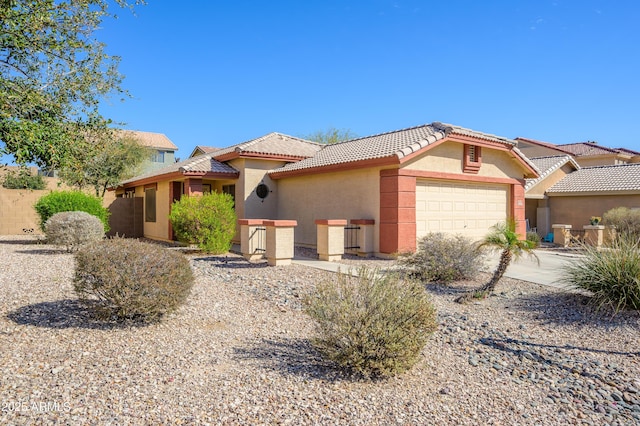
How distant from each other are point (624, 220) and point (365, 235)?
12.6m

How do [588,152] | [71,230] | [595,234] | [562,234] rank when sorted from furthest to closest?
1. [588,152]
2. [562,234]
3. [595,234]
4. [71,230]

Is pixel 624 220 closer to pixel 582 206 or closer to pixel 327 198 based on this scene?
pixel 582 206

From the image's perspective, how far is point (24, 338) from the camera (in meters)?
5.80

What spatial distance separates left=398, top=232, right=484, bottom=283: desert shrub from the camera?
10.1 meters

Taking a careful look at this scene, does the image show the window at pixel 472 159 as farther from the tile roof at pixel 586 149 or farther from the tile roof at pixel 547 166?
the tile roof at pixel 586 149

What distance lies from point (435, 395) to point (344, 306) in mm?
1339

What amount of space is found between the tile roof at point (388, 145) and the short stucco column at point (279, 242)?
3.83 metres

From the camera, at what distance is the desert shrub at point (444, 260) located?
399 inches

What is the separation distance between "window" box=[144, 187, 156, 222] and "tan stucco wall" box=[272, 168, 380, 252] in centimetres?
645

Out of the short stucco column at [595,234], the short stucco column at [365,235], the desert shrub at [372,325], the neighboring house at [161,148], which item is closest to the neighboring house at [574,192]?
the short stucco column at [595,234]

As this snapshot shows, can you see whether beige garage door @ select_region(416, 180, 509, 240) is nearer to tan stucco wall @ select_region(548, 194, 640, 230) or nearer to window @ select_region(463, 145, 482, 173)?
window @ select_region(463, 145, 482, 173)

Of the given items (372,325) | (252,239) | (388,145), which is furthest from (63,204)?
(372,325)

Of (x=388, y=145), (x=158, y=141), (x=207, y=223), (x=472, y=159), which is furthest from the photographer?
(x=158, y=141)

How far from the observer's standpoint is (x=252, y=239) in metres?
12.4
